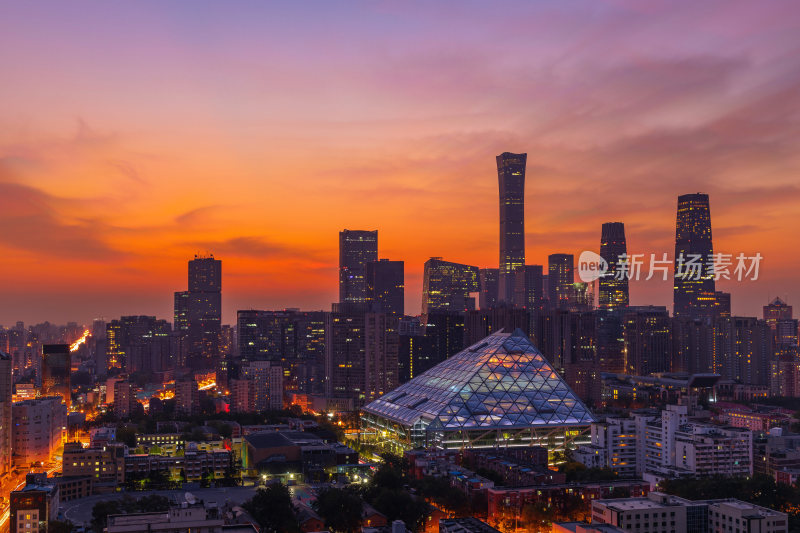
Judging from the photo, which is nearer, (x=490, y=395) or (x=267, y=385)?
(x=490, y=395)

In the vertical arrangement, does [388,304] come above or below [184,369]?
above

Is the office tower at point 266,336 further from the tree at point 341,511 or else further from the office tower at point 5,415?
the tree at point 341,511

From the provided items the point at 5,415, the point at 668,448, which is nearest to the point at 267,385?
the point at 5,415

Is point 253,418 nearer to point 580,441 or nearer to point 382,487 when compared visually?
point 580,441

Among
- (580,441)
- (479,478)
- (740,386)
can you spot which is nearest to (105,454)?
(479,478)

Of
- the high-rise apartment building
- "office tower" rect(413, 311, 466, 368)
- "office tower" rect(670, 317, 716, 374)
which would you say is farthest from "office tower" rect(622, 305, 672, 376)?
the high-rise apartment building

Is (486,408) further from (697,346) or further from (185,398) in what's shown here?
(697,346)
